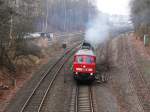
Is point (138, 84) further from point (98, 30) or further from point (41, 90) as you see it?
point (98, 30)

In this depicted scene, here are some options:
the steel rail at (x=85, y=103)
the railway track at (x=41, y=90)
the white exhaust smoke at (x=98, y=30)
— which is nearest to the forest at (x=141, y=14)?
the white exhaust smoke at (x=98, y=30)

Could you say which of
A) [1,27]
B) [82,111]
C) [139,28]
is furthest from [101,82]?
[139,28]

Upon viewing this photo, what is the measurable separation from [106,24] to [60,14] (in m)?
37.1

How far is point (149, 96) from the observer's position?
83.5ft

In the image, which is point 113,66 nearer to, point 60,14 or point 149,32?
point 149,32

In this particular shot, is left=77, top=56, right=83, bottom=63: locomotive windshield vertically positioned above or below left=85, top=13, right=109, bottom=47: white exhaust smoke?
below

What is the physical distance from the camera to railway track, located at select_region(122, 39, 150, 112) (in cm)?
2386

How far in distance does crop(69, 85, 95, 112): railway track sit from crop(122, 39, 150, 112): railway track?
3598mm

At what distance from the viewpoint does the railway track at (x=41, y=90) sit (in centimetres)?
2306

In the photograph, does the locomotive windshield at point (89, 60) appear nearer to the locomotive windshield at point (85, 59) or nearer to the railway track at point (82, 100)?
the locomotive windshield at point (85, 59)

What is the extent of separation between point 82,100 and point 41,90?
4.39 m

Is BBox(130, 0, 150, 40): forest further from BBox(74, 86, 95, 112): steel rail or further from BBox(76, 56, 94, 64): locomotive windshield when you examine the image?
BBox(74, 86, 95, 112): steel rail

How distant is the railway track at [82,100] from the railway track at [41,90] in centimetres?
228

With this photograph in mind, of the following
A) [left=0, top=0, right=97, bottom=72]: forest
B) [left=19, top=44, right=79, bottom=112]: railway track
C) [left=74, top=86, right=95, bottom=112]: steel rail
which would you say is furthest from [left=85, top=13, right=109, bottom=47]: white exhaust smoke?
[left=74, top=86, right=95, bottom=112]: steel rail
